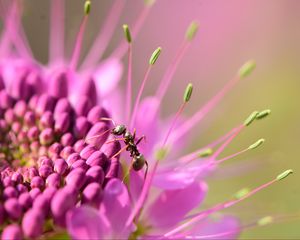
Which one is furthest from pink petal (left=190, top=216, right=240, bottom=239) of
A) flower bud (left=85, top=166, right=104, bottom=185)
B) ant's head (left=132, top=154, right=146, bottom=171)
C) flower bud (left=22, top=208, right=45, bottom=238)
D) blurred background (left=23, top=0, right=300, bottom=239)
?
blurred background (left=23, top=0, right=300, bottom=239)

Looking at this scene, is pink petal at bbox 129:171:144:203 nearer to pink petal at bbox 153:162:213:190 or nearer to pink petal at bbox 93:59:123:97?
pink petal at bbox 153:162:213:190

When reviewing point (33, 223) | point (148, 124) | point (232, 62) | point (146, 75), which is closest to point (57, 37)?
point (148, 124)

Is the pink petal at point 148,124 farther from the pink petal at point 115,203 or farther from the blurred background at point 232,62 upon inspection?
the blurred background at point 232,62

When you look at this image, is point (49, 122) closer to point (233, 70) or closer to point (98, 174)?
point (98, 174)

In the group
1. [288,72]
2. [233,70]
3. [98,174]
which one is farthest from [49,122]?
[233,70]

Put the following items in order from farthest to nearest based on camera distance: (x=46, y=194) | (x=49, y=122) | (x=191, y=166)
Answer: (x=191, y=166)
(x=49, y=122)
(x=46, y=194)

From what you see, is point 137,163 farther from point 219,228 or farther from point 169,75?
point 169,75

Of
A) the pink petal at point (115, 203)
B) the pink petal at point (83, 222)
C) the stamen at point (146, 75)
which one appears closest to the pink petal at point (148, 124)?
the stamen at point (146, 75)
